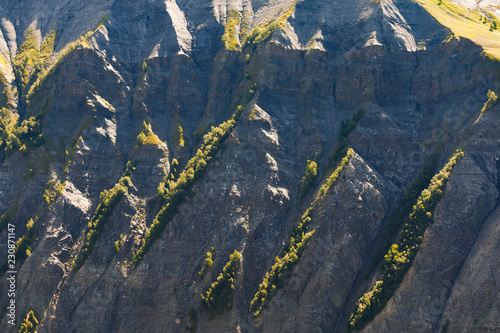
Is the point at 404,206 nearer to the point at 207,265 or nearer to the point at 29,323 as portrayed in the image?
the point at 207,265

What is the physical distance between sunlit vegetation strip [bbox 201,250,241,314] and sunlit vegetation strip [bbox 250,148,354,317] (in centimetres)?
518

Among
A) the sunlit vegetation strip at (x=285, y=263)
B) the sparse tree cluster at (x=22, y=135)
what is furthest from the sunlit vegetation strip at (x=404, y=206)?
the sparse tree cluster at (x=22, y=135)

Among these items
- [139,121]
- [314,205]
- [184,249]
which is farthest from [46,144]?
[314,205]

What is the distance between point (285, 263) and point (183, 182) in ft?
104

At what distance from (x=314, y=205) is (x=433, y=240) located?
24.8m

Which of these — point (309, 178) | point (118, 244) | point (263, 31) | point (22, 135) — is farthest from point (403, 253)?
point (22, 135)

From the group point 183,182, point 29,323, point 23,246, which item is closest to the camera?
point 29,323

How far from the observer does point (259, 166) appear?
103 meters

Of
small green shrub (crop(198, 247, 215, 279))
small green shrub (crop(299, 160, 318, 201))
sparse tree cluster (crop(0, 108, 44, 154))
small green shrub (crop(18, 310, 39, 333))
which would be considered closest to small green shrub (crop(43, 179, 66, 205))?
sparse tree cluster (crop(0, 108, 44, 154))

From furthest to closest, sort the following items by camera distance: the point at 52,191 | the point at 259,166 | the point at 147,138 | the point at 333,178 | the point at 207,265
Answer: the point at 147,138
the point at 52,191
the point at 259,166
the point at 333,178
the point at 207,265

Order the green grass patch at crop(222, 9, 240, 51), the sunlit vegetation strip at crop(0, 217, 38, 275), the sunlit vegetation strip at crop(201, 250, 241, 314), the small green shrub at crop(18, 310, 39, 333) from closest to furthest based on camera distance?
the sunlit vegetation strip at crop(201, 250, 241, 314), the small green shrub at crop(18, 310, 39, 333), the sunlit vegetation strip at crop(0, 217, 38, 275), the green grass patch at crop(222, 9, 240, 51)

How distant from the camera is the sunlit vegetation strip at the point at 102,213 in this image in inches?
3738

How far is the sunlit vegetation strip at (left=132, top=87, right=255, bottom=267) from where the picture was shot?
96000 millimetres

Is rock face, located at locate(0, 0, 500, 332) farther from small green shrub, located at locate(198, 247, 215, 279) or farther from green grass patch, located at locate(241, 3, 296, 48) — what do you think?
green grass patch, located at locate(241, 3, 296, 48)
